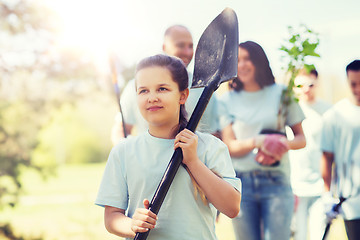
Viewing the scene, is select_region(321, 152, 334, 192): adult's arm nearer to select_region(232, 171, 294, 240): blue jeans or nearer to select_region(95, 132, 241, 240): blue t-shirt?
select_region(232, 171, 294, 240): blue jeans

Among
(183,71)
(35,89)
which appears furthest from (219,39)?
(35,89)

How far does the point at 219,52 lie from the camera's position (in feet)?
6.05

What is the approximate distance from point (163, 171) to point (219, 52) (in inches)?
21.2

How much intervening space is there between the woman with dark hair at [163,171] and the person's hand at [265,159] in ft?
3.41

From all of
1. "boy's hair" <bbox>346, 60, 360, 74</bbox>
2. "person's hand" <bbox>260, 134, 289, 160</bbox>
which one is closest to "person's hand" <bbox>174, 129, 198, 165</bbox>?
"person's hand" <bbox>260, 134, 289, 160</bbox>

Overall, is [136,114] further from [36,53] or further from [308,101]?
[36,53]

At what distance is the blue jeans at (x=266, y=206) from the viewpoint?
2643mm

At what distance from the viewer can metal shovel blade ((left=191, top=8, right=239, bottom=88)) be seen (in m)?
1.81

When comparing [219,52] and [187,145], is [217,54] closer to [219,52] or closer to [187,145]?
[219,52]

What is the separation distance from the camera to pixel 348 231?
108 inches

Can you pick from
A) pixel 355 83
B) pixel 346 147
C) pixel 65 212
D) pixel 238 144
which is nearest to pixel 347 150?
pixel 346 147

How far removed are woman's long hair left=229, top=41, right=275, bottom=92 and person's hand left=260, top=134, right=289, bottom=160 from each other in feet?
1.11

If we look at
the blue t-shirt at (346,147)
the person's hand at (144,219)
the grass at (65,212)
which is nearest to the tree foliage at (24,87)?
the grass at (65,212)

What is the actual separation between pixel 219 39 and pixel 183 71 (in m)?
0.26
